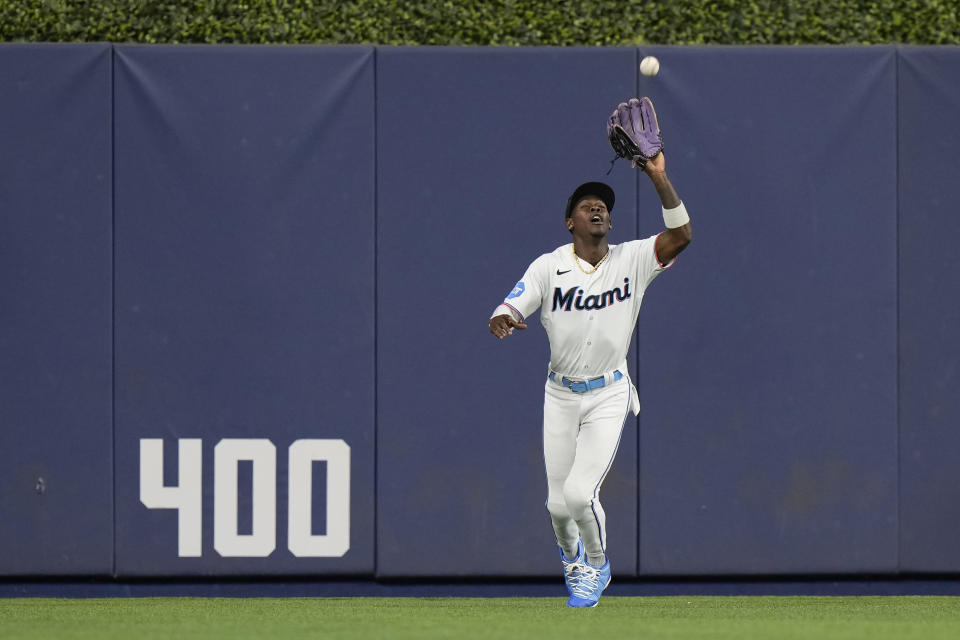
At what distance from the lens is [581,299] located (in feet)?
20.8

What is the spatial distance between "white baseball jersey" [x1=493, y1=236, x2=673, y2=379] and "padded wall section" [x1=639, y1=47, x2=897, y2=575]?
1168mm

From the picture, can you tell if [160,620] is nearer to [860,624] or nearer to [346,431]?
[346,431]

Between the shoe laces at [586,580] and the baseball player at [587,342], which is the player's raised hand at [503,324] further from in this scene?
the shoe laces at [586,580]

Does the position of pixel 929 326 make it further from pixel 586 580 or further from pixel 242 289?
pixel 242 289

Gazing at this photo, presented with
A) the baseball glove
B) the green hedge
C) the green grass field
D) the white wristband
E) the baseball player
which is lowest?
the green grass field

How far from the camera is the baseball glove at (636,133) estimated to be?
6055mm

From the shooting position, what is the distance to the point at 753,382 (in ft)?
24.7

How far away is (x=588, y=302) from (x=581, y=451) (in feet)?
Result: 2.30

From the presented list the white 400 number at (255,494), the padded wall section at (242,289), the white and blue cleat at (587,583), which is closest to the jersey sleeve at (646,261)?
the white and blue cleat at (587,583)

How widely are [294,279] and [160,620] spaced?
211 centimetres

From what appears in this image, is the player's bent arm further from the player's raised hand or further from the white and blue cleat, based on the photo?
the white and blue cleat

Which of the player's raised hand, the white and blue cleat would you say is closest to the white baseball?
the player's raised hand

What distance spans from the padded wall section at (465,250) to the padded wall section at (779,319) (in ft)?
1.30

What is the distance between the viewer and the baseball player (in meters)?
6.24
